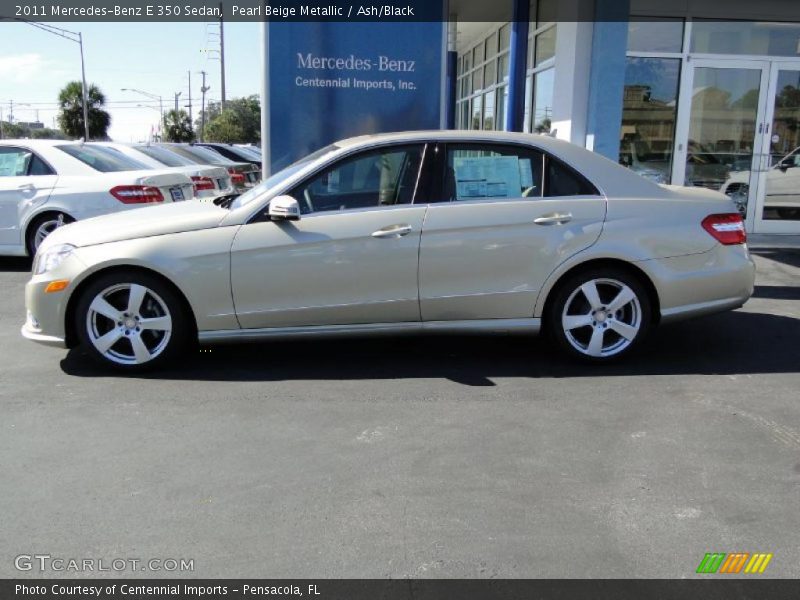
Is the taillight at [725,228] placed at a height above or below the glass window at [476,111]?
below

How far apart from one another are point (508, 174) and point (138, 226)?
8.33 ft

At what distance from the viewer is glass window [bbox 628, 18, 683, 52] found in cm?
973

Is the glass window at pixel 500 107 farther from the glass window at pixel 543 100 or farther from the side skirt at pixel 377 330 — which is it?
the side skirt at pixel 377 330

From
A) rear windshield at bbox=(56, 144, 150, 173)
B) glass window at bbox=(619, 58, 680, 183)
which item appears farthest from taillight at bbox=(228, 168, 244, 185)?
glass window at bbox=(619, 58, 680, 183)

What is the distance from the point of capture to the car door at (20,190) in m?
8.53

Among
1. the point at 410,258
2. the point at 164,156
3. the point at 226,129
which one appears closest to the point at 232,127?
the point at 226,129

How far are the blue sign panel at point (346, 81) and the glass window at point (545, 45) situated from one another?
379cm

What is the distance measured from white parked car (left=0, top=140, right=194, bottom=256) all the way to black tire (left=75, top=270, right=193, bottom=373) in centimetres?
384

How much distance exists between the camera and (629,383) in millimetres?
4672

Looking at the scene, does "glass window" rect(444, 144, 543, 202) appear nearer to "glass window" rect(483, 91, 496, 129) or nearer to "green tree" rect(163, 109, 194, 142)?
"glass window" rect(483, 91, 496, 129)

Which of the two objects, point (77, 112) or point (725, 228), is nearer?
point (725, 228)

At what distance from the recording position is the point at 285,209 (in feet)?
14.9

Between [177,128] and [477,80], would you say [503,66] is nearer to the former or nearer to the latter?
[477,80]

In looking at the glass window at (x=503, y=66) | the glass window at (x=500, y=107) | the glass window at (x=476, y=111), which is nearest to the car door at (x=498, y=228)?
the glass window at (x=503, y=66)
